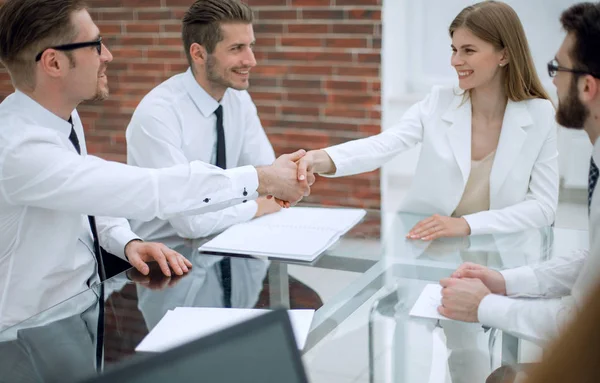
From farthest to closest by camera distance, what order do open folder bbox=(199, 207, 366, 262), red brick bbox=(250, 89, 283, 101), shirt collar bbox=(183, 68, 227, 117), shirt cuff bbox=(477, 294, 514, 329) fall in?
1. red brick bbox=(250, 89, 283, 101)
2. shirt collar bbox=(183, 68, 227, 117)
3. open folder bbox=(199, 207, 366, 262)
4. shirt cuff bbox=(477, 294, 514, 329)

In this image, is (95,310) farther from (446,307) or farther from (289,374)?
(289,374)

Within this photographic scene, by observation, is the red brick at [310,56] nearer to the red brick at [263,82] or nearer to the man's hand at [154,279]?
the red brick at [263,82]

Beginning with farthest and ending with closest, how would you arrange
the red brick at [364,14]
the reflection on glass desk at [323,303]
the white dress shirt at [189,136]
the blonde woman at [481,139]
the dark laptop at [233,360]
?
the red brick at [364,14] → the blonde woman at [481,139] → the white dress shirt at [189,136] → the reflection on glass desk at [323,303] → the dark laptop at [233,360]

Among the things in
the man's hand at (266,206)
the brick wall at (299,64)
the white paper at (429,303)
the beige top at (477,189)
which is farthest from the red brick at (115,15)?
the white paper at (429,303)

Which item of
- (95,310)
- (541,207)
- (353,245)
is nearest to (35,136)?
(95,310)

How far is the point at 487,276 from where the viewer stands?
5.29 feet

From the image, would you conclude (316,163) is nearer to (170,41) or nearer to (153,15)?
(170,41)

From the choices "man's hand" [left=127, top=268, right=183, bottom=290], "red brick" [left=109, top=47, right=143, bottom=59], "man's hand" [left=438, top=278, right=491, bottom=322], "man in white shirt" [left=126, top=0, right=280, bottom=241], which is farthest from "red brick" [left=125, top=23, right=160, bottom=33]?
"man's hand" [left=438, top=278, right=491, bottom=322]

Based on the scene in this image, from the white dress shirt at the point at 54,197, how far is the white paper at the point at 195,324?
38cm

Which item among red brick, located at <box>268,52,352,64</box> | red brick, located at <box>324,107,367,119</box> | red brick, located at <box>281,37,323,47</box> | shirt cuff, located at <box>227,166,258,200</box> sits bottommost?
red brick, located at <box>324,107,367,119</box>

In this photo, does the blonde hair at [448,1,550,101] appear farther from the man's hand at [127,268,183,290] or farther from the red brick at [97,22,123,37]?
the red brick at [97,22,123,37]

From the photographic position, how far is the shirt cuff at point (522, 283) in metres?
1.59

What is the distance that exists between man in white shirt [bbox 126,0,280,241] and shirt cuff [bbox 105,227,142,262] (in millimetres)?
201

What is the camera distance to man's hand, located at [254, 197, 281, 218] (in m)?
2.22
